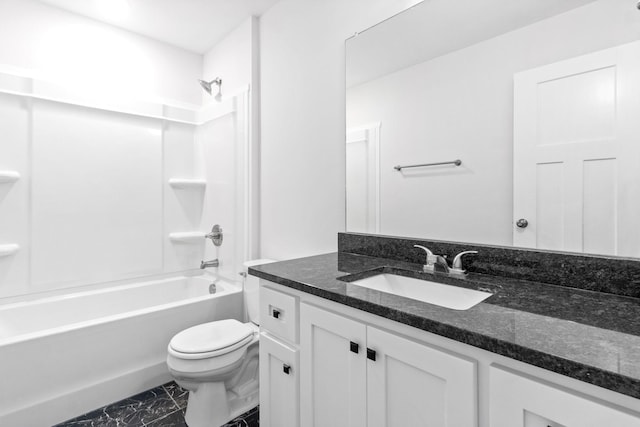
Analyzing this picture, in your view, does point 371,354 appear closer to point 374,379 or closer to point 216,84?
point 374,379

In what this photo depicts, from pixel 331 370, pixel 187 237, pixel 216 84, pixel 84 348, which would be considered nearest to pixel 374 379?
pixel 331 370

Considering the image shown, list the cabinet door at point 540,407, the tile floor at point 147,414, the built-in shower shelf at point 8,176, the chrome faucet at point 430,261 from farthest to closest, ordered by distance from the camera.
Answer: the built-in shower shelf at point 8,176, the tile floor at point 147,414, the chrome faucet at point 430,261, the cabinet door at point 540,407

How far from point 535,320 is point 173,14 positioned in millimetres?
2876

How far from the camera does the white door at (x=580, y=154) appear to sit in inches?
39.3

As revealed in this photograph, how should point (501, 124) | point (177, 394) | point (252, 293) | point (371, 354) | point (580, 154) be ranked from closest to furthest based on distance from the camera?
point (371, 354), point (580, 154), point (501, 124), point (177, 394), point (252, 293)

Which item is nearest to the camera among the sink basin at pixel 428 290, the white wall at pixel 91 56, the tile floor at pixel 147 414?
the sink basin at pixel 428 290

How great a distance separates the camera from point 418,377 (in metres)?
0.84

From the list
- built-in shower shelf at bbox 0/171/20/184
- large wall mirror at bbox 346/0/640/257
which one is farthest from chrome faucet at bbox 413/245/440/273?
built-in shower shelf at bbox 0/171/20/184

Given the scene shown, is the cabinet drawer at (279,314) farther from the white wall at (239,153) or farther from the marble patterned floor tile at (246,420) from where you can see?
the white wall at (239,153)

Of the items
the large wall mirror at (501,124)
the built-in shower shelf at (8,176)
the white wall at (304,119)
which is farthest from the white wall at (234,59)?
the built-in shower shelf at (8,176)

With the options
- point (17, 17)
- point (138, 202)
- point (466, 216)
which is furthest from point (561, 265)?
point (17, 17)

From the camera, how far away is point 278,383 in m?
1.31

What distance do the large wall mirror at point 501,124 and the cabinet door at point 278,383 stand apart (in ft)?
2.44

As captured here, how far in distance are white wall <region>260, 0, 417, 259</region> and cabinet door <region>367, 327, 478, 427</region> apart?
1.05 m
